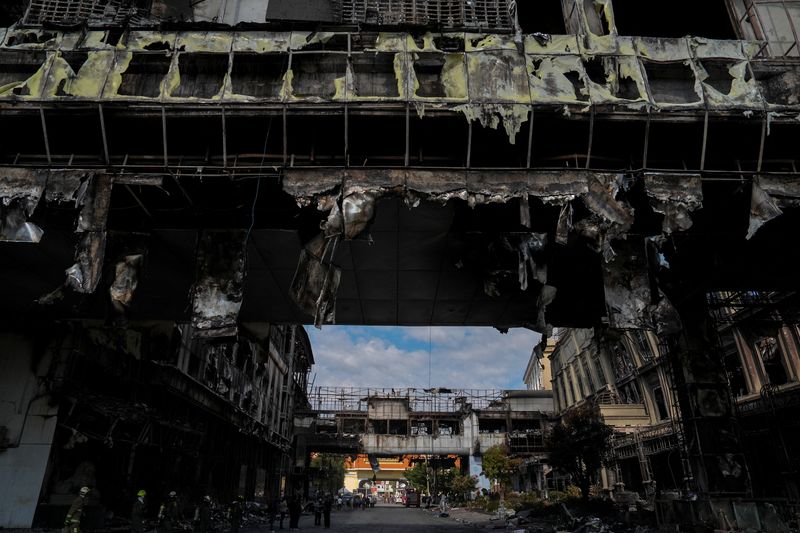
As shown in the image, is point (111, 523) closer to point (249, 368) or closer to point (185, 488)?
point (185, 488)

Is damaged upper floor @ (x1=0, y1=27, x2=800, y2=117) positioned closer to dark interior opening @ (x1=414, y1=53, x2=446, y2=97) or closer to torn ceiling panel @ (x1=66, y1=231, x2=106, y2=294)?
dark interior opening @ (x1=414, y1=53, x2=446, y2=97)

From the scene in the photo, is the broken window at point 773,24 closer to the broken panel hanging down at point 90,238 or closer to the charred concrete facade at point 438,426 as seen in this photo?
the broken panel hanging down at point 90,238

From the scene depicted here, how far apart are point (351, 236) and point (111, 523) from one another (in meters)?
14.0

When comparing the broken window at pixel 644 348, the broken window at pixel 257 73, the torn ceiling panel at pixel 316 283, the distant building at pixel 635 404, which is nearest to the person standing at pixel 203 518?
the torn ceiling panel at pixel 316 283

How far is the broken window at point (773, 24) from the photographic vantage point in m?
10.7

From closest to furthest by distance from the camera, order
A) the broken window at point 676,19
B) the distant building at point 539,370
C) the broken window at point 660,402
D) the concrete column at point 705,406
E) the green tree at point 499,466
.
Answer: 1. the concrete column at point 705,406
2. the broken window at point 676,19
3. the broken window at point 660,402
4. the green tree at point 499,466
5. the distant building at point 539,370

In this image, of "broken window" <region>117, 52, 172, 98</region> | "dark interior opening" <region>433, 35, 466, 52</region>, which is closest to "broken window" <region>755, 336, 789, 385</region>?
"dark interior opening" <region>433, 35, 466, 52</region>

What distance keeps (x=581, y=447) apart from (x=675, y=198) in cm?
1811

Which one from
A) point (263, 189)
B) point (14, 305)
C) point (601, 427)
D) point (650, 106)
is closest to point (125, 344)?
point (14, 305)

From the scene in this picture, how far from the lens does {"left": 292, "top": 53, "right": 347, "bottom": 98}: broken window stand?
9.84 metres

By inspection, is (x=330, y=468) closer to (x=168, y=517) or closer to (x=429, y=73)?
(x=168, y=517)

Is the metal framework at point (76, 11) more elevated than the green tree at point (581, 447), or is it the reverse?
the metal framework at point (76, 11)

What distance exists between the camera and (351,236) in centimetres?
884

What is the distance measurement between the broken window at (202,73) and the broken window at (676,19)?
1062 centimetres
